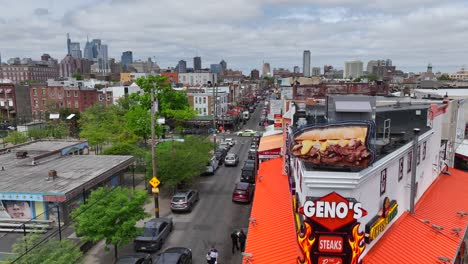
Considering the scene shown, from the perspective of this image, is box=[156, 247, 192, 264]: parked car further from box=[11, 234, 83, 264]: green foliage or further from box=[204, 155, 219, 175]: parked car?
box=[204, 155, 219, 175]: parked car

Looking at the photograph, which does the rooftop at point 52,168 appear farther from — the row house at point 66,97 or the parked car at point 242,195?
the row house at point 66,97

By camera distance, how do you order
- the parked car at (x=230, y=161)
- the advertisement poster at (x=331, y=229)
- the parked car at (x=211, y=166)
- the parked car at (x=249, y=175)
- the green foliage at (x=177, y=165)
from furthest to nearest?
the parked car at (x=230, y=161) < the parked car at (x=211, y=166) < the parked car at (x=249, y=175) < the green foliage at (x=177, y=165) < the advertisement poster at (x=331, y=229)

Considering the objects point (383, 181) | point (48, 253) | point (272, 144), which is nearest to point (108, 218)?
point (48, 253)

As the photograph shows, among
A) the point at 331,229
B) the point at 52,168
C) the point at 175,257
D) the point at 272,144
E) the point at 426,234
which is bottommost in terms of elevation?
the point at 175,257

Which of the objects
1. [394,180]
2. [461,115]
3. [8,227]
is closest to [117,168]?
[8,227]

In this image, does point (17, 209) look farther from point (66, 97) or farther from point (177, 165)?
point (66, 97)

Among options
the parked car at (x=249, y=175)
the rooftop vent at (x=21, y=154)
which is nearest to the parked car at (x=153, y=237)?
the parked car at (x=249, y=175)

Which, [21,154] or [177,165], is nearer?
[177,165]
